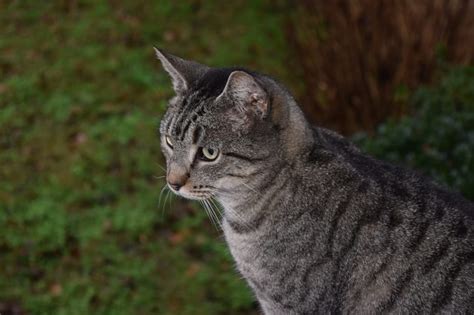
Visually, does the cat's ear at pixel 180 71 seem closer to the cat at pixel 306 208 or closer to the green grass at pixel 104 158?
the cat at pixel 306 208

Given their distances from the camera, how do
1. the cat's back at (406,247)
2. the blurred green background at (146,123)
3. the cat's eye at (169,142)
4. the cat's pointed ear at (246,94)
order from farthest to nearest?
the blurred green background at (146,123) → the cat's eye at (169,142) → the cat's back at (406,247) → the cat's pointed ear at (246,94)

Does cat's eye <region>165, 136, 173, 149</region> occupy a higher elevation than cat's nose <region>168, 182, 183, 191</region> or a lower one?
higher

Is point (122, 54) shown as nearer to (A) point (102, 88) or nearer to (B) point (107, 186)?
(A) point (102, 88)

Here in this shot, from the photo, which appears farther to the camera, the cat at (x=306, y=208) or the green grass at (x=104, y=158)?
the green grass at (x=104, y=158)

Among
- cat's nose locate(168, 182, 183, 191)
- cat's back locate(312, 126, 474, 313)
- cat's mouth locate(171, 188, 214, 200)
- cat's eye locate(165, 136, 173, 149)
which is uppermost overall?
cat's eye locate(165, 136, 173, 149)

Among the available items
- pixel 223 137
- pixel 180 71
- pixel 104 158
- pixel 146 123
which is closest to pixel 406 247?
pixel 223 137

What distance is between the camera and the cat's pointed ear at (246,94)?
3020mm

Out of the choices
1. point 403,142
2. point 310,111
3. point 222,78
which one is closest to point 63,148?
point 310,111

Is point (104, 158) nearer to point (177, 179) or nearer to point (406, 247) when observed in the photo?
point (177, 179)

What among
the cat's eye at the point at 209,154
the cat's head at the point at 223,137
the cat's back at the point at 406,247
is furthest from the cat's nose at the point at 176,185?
the cat's back at the point at 406,247

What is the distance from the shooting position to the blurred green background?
5.12 m

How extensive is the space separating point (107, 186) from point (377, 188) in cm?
296

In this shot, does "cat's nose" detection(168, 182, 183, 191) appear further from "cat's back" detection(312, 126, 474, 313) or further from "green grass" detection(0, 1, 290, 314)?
"green grass" detection(0, 1, 290, 314)

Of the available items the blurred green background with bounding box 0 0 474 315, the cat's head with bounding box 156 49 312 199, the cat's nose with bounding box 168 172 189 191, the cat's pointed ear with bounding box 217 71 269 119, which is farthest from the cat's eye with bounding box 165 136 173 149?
the blurred green background with bounding box 0 0 474 315
